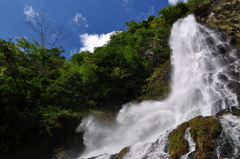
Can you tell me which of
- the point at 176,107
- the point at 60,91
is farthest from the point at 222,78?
the point at 60,91

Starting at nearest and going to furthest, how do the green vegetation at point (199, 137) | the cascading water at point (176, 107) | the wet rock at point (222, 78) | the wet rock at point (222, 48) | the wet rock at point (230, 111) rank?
1. the green vegetation at point (199, 137)
2. the wet rock at point (230, 111)
3. the cascading water at point (176, 107)
4. the wet rock at point (222, 78)
5. the wet rock at point (222, 48)

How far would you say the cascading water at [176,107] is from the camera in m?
10.4

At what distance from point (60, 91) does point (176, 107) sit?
909 centimetres

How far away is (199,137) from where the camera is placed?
276 inches

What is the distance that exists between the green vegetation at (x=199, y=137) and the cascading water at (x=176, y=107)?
0.55m

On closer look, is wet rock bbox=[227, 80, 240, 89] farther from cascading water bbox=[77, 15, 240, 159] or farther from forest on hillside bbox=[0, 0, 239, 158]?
forest on hillside bbox=[0, 0, 239, 158]

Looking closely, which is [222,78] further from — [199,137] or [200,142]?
[200,142]

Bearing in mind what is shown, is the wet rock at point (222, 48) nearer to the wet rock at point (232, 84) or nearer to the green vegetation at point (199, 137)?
Result: the wet rock at point (232, 84)

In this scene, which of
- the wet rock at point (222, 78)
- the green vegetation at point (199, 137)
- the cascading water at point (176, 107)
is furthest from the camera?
the wet rock at point (222, 78)

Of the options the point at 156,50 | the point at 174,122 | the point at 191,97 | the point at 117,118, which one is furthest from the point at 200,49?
the point at 117,118

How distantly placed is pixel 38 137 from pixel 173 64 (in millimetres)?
16053

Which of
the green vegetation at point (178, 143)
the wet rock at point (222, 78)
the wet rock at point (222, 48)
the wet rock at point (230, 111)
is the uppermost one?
the wet rock at point (222, 48)

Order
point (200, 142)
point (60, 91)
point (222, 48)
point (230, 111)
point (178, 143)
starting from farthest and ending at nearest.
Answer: point (222, 48) → point (60, 91) → point (230, 111) → point (178, 143) → point (200, 142)

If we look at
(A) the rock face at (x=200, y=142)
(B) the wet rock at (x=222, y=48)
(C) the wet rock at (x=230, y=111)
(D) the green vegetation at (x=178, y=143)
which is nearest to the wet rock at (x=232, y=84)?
(C) the wet rock at (x=230, y=111)
